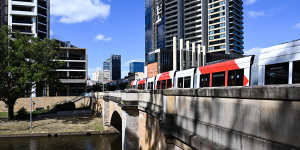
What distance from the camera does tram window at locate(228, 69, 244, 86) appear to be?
13.4 m

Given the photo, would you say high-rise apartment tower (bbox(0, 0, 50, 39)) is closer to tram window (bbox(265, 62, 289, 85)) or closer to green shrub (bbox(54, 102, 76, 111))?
green shrub (bbox(54, 102, 76, 111))

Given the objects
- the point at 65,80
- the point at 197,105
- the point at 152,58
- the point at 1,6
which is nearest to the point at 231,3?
the point at 152,58

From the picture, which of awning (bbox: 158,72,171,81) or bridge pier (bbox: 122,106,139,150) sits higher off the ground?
awning (bbox: 158,72,171,81)

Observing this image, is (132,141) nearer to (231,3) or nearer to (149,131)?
(149,131)

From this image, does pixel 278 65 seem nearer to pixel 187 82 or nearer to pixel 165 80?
pixel 187 82

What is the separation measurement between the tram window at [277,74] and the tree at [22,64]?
3499 cm

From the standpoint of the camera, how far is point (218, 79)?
1552 cm

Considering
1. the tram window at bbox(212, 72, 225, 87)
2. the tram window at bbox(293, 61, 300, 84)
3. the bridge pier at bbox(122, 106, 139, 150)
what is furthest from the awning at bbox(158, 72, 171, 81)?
the tram window at bbox(293, 61, 300, 84)

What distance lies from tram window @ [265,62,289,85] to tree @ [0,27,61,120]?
3499 cm

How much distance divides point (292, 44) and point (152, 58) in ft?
314

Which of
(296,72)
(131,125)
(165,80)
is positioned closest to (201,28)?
(165,80)

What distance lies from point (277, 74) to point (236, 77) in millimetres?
2738

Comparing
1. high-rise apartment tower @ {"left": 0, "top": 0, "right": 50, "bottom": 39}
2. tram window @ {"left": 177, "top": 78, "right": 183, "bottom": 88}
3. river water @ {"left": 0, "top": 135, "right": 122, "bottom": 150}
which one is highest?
high-rise apartment tower @ {"left": 0, "top": 0, "right": 50, "bottom": 39}

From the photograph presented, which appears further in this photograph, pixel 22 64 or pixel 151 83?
pixel 22 64
